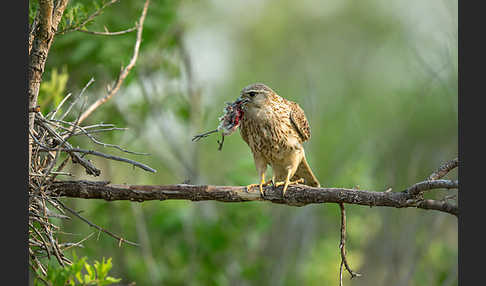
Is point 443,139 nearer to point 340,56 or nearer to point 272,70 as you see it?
point 272,70

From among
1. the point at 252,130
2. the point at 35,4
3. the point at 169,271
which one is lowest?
the point at 169,271

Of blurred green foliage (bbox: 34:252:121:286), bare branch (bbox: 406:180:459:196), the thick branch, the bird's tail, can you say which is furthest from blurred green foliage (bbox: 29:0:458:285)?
bare branch (bbox: 406:180:459:196)

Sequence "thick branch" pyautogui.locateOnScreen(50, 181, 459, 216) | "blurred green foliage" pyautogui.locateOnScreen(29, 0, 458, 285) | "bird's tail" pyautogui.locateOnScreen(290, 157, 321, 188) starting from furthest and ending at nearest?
"blurred green foliage" pyautogui.locateOnScreen(29, 0, 458, 285)
"bird's tail" pyautogui.locateOnScreen(290, 157, 321, 188)
"thick branch" pyautogui.locateOnScreen(50, 181, 459, 216)

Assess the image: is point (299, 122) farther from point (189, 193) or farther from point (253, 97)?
point (189, 193)

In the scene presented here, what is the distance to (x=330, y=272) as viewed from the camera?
7.71 metres

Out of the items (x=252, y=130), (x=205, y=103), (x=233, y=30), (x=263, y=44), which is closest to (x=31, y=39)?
(x=252, y=130)

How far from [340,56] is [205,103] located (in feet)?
37.0

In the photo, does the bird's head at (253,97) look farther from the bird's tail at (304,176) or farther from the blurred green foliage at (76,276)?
the blurred green foliage at (76,276)

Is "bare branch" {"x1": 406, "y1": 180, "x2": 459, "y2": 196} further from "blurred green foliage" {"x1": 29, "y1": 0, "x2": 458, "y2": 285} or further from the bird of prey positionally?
"blurred green foliage" {"x1": 29, "y1": 0, "x2": 458, "y2": 285}

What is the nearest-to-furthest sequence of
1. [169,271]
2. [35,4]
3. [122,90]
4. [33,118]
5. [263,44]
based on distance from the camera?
1. [33,118]
2. [35,4]
3. [122,90]
4. [169,271]
5. [263,44]

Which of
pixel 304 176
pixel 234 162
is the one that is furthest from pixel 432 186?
pixel 234 162

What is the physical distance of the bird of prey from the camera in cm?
458

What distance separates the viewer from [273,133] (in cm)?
462

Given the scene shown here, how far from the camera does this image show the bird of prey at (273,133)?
15.0ft
